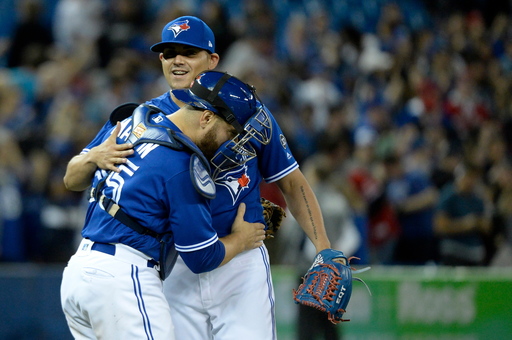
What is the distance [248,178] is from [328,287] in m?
0.76

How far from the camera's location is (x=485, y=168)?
37.6 ft

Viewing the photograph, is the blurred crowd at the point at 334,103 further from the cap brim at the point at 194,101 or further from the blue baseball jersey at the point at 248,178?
the cap brim at the point at 194,101

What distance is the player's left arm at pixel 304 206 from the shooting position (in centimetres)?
455

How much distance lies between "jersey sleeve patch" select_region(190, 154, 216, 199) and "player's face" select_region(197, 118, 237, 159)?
0.56 feet

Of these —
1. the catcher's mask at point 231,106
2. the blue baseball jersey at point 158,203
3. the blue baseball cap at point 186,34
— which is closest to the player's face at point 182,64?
the blue baseball cap at point 186,34

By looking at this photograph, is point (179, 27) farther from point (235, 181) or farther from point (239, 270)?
point (239, 270)

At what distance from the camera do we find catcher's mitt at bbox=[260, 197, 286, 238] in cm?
465

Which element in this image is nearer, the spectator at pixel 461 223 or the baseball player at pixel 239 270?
the baseball player at pixel 239 270

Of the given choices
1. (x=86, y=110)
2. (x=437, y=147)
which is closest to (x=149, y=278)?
(x=86, y=110)

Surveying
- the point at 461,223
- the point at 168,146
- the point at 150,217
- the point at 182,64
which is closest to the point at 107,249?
the point at 150,217

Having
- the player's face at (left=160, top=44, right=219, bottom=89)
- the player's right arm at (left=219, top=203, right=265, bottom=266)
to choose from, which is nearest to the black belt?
the player's right arm at (left=219, top=203, right=265, bottom=266)

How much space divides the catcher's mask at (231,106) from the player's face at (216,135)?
2 cm

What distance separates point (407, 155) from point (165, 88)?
3424 mm

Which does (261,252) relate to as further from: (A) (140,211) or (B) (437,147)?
(B) (437,147)
